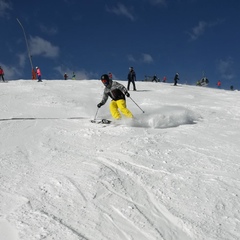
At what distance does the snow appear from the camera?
3551 millimetres

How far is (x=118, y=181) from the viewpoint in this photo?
471 centimetres

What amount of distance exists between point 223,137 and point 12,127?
567cm

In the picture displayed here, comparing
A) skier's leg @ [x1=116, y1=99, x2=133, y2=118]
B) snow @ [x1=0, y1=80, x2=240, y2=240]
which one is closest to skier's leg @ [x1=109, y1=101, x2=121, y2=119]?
skier's leg @ [x1=116, y1=99, x2=133, y2=118]

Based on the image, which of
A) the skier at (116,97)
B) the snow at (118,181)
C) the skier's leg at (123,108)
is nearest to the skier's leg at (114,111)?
the skier at (116,97)

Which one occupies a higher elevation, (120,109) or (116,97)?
(116,97)

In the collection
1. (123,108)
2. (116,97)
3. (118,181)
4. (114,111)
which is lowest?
(118,181)

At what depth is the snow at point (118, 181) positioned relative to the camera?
3.55 m

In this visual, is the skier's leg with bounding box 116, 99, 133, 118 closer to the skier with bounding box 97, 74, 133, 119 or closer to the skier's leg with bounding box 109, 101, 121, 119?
the skier with bounding box 97, 74, 133, 119

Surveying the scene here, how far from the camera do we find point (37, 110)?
37.6 feet

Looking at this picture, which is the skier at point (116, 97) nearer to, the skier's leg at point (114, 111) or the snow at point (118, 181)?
the skier's leg at point (114, 111)

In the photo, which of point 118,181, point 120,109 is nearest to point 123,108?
point 120,109

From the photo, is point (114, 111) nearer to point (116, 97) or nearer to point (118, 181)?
point (116, 97)

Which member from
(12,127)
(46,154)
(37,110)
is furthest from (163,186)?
(37,110)

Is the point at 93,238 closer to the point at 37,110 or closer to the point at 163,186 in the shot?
the point at 163,186
